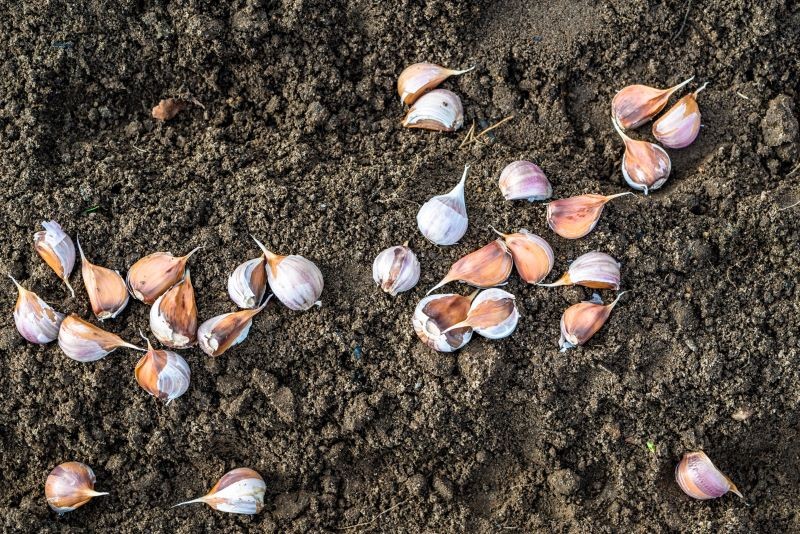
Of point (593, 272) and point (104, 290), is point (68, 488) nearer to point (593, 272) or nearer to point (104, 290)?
point (104, 290)

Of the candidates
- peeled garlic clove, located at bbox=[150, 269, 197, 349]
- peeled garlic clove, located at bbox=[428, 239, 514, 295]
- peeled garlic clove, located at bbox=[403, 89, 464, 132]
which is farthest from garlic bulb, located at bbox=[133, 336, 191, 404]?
peeled garlic clove, located at bbox=[403, 89, 464, 132]

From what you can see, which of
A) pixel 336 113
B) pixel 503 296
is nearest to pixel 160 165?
pixel 336 113

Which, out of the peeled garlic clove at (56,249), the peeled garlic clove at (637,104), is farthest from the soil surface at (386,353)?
the peeled garlic clove at (637,104)

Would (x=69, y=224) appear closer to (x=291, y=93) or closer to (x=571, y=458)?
(x=291, y=93)

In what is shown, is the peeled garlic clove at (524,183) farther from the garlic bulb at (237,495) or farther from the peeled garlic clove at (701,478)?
the garlic bulb at (237,495)

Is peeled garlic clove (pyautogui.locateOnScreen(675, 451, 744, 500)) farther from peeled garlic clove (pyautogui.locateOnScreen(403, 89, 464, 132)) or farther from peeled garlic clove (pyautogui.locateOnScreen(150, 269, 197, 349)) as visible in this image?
peeled garlic clove (pyautogui.locateOnScreen(150, 269, 197, 349))

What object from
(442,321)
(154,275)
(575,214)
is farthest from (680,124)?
(154,275)
